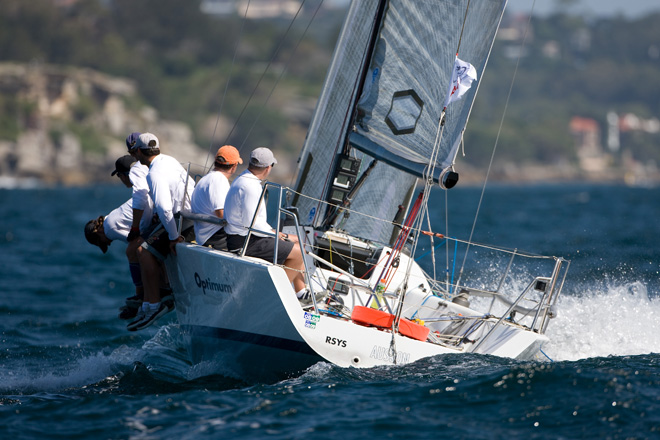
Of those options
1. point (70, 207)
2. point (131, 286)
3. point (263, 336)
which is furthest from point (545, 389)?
point (70, 207)

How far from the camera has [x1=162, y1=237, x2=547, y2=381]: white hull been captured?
6.04m

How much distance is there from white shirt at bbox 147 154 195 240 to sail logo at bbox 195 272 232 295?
377 mm

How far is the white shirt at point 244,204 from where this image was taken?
6301 millimetres

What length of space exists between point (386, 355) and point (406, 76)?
2440 mm

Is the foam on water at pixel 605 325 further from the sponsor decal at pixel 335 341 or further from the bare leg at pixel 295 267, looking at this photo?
the bare leg at pixel 295 267

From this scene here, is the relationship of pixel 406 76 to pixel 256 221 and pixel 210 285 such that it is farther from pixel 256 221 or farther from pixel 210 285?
pixel 210 285

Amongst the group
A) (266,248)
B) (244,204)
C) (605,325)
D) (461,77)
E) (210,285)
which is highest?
(461,77)

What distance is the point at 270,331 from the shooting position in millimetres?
6105

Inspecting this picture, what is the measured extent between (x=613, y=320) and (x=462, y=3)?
9.99ft

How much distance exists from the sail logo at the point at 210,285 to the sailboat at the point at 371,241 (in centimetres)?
1

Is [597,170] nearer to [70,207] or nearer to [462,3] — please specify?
[70,207]

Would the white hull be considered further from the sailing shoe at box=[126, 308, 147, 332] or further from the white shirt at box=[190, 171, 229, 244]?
the sailing shoe at box=[126, 308, 147, 332]

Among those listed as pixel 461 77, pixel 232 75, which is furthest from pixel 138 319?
pixel 232 75

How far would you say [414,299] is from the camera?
7.96m
